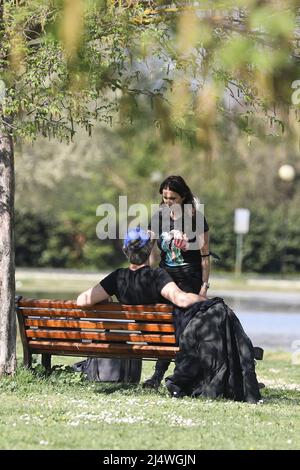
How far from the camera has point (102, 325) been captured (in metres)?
7.27

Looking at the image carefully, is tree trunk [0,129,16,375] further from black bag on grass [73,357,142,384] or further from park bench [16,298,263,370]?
black bag on grass [73,357,142,384]

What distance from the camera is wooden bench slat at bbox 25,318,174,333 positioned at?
7109mm

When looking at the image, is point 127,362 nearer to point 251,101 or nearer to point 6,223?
point 6,223

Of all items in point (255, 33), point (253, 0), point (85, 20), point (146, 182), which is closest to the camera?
point (253, 0)

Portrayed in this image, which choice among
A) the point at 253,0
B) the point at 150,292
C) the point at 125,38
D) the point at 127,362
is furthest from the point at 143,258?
the point at 253,0

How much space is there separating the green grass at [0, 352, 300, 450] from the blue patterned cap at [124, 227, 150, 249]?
1.09 m

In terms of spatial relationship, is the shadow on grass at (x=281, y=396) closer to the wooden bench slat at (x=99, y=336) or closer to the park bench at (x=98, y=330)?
the park bench at (x=98, y=330)

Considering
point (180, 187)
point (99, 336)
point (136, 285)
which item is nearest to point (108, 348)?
point (99, 336)

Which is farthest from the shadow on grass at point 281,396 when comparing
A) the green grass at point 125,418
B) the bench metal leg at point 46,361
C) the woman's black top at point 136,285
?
the bench metal leg at point 46,361

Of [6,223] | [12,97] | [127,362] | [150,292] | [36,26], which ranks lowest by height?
[127,362]

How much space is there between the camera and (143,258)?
7219 millimetres

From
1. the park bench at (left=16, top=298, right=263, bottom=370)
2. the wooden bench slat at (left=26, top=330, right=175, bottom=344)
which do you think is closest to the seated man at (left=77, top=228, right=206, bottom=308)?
the park bench at (left=16, top=298, right=263, bottom=370)

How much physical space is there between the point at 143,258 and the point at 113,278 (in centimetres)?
27

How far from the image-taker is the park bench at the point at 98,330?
7.11m
